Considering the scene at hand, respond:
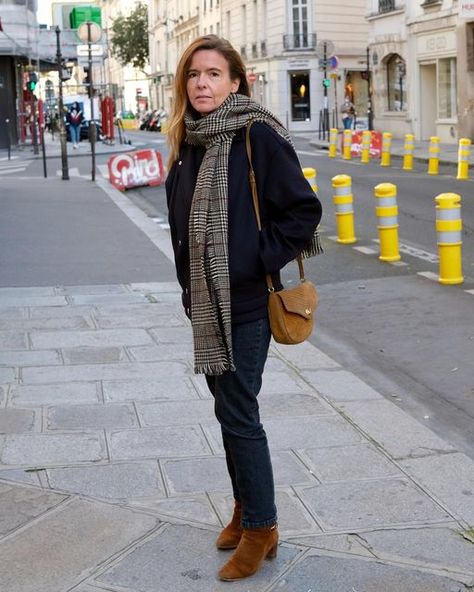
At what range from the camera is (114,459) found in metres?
5.02

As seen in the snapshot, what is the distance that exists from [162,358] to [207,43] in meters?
3.78

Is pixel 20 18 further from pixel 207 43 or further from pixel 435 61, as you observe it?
pixel 207 43

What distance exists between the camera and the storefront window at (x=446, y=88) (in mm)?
36969

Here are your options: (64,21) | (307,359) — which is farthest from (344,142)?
(64,21)

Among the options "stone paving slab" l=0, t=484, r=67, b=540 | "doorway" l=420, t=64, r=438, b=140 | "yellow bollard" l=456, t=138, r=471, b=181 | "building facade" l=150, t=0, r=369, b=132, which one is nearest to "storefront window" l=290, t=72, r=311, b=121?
"building facade" l=150, t=0, r=369, b=132

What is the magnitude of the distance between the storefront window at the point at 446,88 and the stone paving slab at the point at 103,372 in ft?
104

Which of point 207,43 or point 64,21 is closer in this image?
point 207,43

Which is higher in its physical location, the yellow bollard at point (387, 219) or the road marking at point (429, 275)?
the yellow bollard at point (387, 219)

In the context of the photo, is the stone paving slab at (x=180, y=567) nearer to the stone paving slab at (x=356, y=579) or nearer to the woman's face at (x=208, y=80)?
the stone paving slab at (x=356, y=579)

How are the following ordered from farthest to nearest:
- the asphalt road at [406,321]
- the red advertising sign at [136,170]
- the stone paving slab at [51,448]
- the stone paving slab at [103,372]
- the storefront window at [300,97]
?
the storefront window at [300,97] < the red advertising sign at [136,170] < the stone paving slab at [103,372] < the asphalt road at [406,321] < the stone paving slab at [51,448]

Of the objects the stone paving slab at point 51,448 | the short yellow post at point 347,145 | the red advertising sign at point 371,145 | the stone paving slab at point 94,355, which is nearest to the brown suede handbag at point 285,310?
the stone paving slab at point 51,448

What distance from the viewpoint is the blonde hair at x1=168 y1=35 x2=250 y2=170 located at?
3652mm

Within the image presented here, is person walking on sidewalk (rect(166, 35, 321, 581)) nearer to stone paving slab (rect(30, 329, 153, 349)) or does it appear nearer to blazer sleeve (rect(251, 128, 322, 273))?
blazer sleeve (rect(251, 128, 322, 273))

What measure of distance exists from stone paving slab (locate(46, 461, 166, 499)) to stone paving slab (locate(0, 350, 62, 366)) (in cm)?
229
